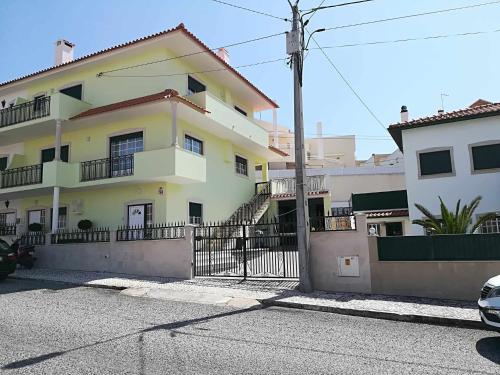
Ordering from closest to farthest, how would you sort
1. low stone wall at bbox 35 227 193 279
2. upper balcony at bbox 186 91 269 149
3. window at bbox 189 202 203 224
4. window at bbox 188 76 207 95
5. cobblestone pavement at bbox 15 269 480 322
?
cobblestone pavement at bbox 15 269 480 322
low stone wall at bbox 35 227 193 279
upper balcony at bbox 186 91 269 149
window at bbox 189 202 203 224
window at bbox 188 76 207 95

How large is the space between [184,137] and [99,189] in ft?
14.8

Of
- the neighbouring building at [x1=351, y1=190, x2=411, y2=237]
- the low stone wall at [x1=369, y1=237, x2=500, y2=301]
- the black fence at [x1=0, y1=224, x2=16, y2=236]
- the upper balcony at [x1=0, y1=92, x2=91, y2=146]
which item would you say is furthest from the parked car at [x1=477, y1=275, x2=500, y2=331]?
the black fence at [x1=0, y1=224, x2=16, y2=236]

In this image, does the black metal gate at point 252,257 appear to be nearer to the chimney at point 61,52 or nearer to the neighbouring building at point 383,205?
the neighbouring building at point 383,205

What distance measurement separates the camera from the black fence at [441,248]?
931 centimetres

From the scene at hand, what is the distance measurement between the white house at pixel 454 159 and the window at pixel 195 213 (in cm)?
926

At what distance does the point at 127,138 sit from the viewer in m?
17.0

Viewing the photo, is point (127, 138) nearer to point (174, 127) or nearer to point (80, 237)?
point (174, 127)

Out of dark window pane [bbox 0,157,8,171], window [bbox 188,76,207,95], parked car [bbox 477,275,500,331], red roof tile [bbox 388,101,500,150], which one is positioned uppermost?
window [bbox 188,76,207,95]

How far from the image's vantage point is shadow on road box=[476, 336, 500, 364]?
5.51 m

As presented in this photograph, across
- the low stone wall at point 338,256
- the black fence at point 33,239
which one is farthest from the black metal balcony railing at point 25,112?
the low stone wall at point 338,256

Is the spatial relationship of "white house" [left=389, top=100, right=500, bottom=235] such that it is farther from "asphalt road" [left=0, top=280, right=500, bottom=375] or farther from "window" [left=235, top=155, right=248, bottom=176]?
"asphalt road" [left=0, top=280, right=500, bottom=375]

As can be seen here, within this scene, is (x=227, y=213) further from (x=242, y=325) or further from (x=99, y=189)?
(x=242, y=325)

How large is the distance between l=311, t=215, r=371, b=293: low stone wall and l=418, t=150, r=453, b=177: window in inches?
315

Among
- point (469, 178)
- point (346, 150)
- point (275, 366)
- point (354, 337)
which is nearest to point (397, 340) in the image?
point (354, 337)
